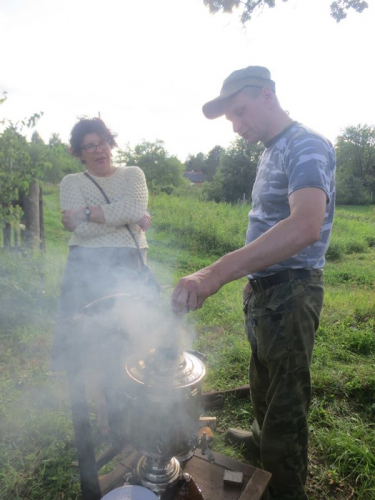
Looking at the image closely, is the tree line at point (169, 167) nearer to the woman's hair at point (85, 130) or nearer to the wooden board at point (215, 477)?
the woman's hair at point (85, 130)

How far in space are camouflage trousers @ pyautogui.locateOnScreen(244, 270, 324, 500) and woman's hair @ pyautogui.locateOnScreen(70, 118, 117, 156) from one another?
183 centimetres

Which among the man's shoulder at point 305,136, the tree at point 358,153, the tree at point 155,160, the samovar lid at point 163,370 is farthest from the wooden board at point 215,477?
the tree at point 358,153

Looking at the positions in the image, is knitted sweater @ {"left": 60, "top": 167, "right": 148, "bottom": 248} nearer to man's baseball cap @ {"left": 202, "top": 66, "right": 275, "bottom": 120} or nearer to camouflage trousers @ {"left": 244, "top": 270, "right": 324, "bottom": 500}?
man's baseball cap @ {"left": 202, "top": 66, "right": 275, "bottom": 120}

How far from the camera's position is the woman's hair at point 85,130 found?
2.88 meters

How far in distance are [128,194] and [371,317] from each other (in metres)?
4.38

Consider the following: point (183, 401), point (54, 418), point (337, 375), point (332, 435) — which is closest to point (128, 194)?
point (183, 401)

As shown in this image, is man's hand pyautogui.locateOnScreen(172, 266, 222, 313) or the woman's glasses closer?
man's hand pyautogui.locateOnScreen(172, 266, 222, 313)

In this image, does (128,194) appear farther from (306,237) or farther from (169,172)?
(169,172)

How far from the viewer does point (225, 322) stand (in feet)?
17.8

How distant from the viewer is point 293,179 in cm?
168

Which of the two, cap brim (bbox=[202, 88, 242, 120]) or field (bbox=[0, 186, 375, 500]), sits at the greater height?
cap brim (bbox=[202, 88, 242, 120])

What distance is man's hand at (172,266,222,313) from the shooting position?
4.98ft

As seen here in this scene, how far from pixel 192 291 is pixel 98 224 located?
1.53 m

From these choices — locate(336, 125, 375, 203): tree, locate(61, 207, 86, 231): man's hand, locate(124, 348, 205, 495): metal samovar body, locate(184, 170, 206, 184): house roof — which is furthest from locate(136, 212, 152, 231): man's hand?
locate(184, 170, 206, 184): house roof
